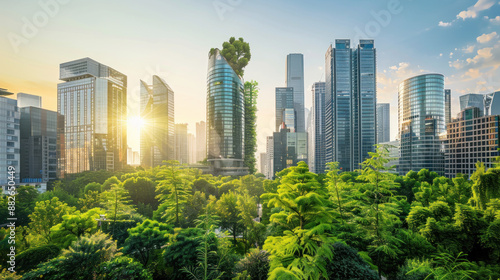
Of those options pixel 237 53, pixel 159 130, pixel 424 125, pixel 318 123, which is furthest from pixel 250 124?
pixel 318 123

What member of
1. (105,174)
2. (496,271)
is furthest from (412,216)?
(105,174)

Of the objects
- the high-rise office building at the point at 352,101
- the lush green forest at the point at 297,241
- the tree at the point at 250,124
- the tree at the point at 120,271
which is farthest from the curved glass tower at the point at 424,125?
the tree at the point at 120,271

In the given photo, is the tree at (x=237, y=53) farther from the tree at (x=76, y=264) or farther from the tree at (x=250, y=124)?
the tree at (x=76, y=264)

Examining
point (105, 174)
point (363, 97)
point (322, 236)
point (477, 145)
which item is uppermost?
point (363, 97)

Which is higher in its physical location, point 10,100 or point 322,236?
→ point 10,100

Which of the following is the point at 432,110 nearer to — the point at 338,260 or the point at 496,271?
the point at 496,271

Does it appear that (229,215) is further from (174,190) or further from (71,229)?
(71,229)
